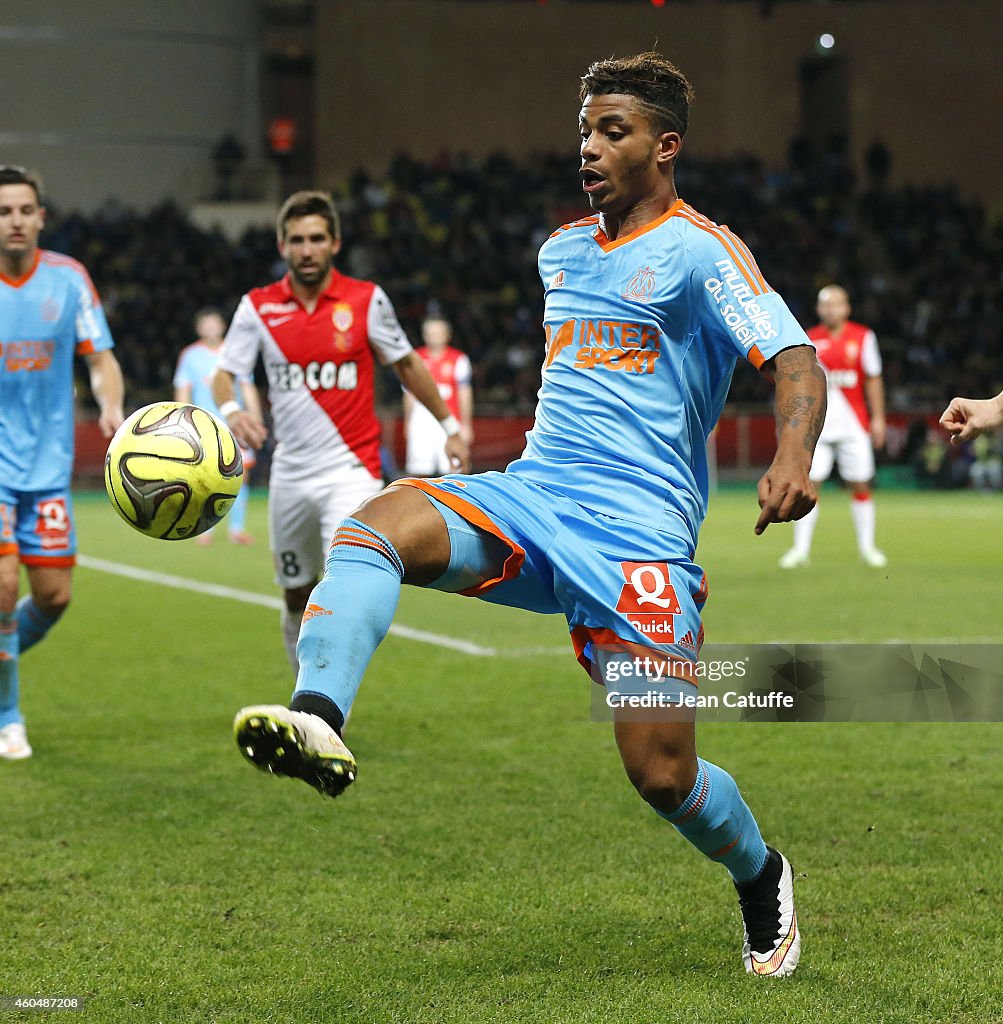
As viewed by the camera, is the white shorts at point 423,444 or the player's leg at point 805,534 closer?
the player's leg at point 805,534

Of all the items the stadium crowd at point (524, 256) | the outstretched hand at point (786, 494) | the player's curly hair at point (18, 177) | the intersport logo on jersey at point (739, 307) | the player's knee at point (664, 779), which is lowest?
the player's knee at point (664, 779)

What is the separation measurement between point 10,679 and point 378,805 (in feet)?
6.21

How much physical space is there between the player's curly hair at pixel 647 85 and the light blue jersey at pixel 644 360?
246 millimetres

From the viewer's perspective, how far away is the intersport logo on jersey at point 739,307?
3637 mm

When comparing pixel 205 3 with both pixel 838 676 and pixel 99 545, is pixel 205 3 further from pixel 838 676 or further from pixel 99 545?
pixel 838 676

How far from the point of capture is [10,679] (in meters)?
6.44

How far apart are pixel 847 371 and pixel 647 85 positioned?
10.8 m

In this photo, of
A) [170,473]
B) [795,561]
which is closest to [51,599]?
[170,473]

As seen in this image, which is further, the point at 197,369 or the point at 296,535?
the point at 197,369

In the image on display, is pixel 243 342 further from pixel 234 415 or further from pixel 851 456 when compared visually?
pixel 851 456

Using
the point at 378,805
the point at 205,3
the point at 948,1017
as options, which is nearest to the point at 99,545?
the point at 378,805

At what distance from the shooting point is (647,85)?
383 centimetres

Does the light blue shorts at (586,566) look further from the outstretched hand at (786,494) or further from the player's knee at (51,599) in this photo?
the player's knee at (51,599)

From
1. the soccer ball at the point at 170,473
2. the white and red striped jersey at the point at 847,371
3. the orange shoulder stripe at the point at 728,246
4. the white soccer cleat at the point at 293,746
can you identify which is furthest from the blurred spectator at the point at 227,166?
the white soccer cleat at the point at 293,746
